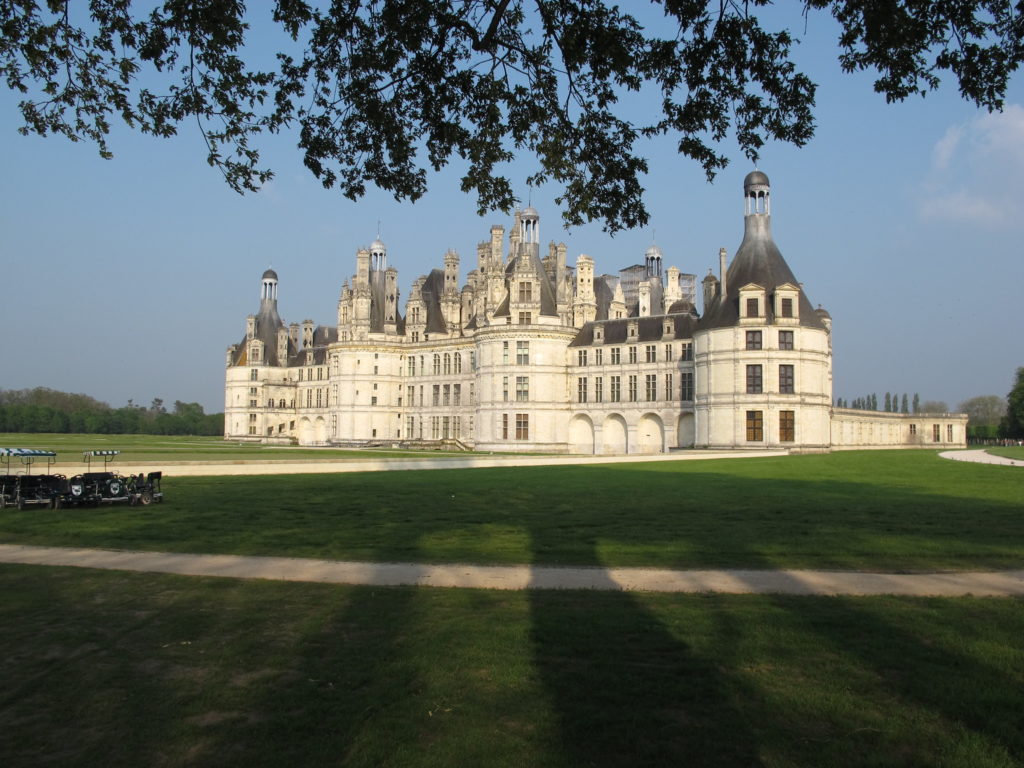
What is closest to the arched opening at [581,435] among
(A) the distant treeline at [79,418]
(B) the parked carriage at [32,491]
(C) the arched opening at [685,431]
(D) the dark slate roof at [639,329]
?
(D) the dark slate roof at [639,329]

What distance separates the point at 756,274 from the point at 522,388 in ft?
69.0

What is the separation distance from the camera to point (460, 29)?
11.4m

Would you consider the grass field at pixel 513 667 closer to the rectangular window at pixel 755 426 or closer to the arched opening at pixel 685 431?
the rectangular window at pixel 755 426

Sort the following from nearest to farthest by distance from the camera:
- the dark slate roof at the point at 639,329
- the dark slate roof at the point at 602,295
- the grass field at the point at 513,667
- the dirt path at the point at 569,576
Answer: the grass field at the point at 513,667 < the dirt path at the point at 569,576 < the dark slate roof at the point at 639,329 < the dark slate roof at the point at 602,295

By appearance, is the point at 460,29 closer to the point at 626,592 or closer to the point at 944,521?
the point at 626,592

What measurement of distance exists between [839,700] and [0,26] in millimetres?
11978

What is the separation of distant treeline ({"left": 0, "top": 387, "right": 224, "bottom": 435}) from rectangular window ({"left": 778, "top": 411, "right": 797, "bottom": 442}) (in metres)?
119

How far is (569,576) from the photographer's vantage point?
1120 centimetres

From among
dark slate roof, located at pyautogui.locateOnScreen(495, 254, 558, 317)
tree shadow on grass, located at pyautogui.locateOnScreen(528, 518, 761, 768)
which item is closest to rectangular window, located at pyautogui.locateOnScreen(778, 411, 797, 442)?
dark slate roof, located at pyautogui.locateOnScreen(495, 254, 558, 317)

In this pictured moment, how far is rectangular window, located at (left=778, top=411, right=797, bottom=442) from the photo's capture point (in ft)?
181

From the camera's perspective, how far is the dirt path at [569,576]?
10320 millimetres

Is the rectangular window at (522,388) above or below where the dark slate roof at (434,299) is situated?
below

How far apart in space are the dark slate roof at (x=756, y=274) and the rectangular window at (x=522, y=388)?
1599cm

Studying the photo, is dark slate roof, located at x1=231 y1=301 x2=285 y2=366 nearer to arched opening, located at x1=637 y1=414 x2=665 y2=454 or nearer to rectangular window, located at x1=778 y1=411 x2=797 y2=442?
arched opening, located at x1=637 y1=414 x2=665 y2=454
